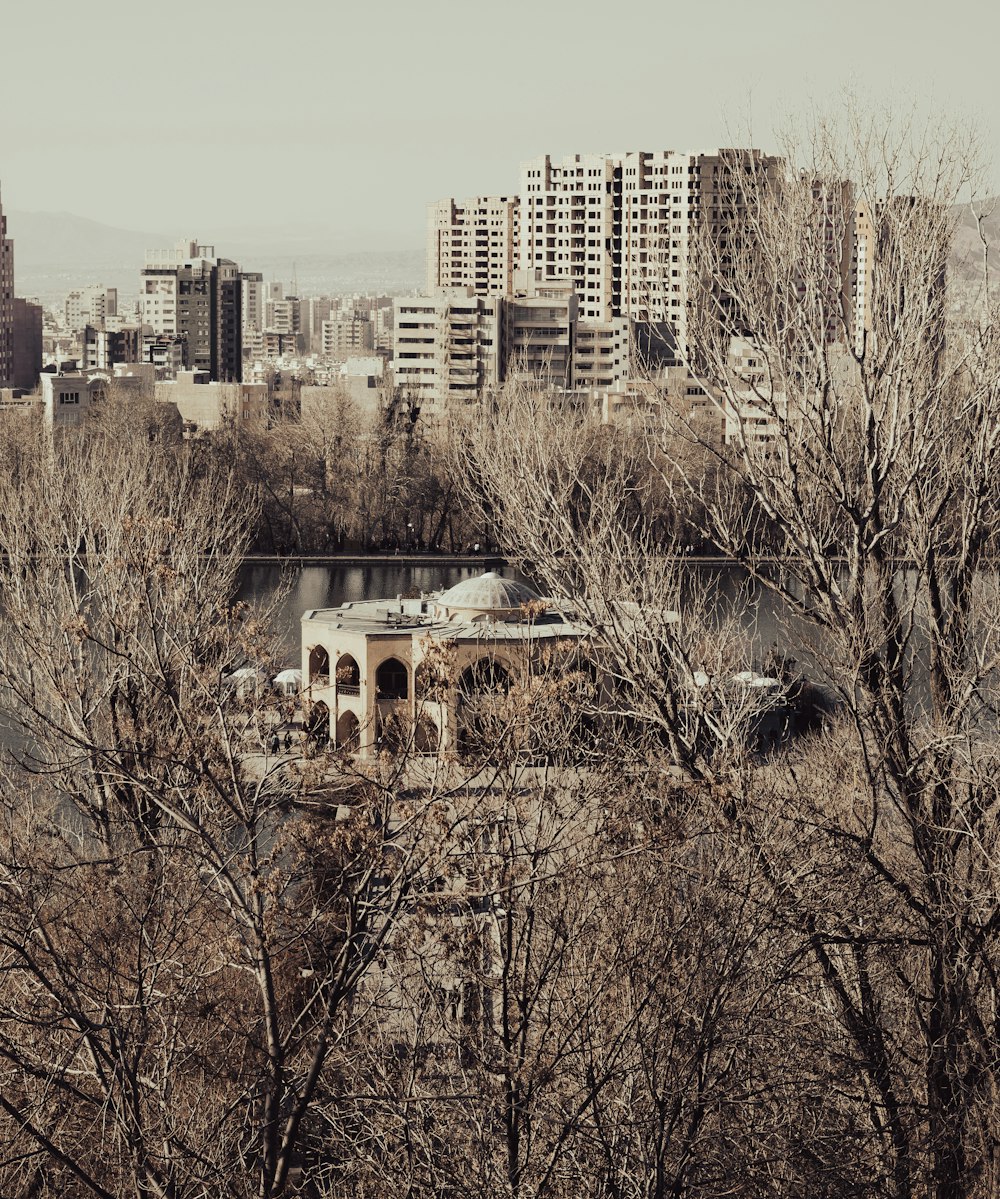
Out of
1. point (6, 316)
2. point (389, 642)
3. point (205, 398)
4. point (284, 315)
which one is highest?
point (284, 315)

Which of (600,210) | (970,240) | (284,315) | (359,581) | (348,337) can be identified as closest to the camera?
(970,240)

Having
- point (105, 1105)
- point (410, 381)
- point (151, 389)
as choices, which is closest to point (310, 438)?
point (410, 381)

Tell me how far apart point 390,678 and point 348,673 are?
53cm

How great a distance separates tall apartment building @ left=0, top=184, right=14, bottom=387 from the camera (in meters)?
71.1

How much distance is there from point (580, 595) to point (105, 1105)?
113 inches

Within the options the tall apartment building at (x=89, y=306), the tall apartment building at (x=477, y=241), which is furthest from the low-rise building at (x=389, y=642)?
the tall apartment building at (x=89, y=306)

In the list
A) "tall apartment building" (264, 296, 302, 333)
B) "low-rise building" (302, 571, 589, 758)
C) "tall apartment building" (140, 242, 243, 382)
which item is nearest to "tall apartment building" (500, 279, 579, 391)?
"tall apartment building" (140, 242, 243, 382)

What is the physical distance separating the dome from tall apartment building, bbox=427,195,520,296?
165 feet

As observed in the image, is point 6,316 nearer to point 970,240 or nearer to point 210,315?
point 210,315

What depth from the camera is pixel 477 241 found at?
7244cm

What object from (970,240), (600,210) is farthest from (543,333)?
(970,240)

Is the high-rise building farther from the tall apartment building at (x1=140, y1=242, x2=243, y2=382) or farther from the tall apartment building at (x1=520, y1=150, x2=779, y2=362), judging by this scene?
the tall apartment building at (x1=520, y1=150, x2=779, y2=362)

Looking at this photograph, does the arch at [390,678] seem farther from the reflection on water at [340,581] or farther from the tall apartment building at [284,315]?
the tall apartment building at [284,315]

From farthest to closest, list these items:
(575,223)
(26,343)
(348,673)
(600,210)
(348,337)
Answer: (348,337) < (26,343) < (575,223) < (600,210) < (348,673)
